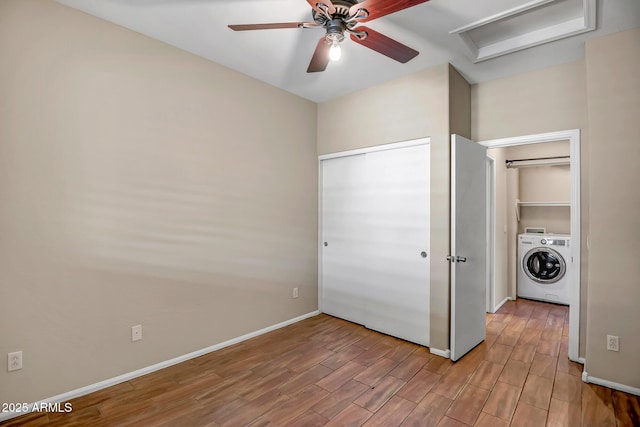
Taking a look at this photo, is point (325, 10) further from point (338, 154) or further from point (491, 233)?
point (491, 233)

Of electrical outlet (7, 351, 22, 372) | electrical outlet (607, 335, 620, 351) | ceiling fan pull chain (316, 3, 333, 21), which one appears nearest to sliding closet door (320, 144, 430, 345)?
electrical outlet (607, 335, 620, 351)

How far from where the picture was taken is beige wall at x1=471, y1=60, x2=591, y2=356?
102 inches

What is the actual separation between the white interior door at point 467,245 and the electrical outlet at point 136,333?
2.56 meters

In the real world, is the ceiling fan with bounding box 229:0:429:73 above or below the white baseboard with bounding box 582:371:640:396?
above

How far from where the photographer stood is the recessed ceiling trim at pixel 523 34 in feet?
6.59

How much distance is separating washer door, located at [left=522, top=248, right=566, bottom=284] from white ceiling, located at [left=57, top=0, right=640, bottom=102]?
265 cm

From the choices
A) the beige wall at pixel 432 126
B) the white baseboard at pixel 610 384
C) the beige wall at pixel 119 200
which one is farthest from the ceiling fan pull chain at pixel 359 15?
the white baseboard at pixel 610 384

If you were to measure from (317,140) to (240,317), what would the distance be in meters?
2.26

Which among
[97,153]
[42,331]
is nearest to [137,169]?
[97,153]

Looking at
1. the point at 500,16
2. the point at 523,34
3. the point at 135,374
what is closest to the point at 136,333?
the point at 135,374

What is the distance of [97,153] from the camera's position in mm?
2182

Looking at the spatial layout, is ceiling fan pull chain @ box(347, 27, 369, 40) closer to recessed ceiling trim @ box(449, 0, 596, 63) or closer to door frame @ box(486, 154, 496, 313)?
recessed ceiling trim @ box(449, 0, 596, 63)

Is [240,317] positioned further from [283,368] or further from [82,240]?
[82,240]

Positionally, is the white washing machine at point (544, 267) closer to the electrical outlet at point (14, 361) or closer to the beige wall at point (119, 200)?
the beige wall at point (119, 200)
